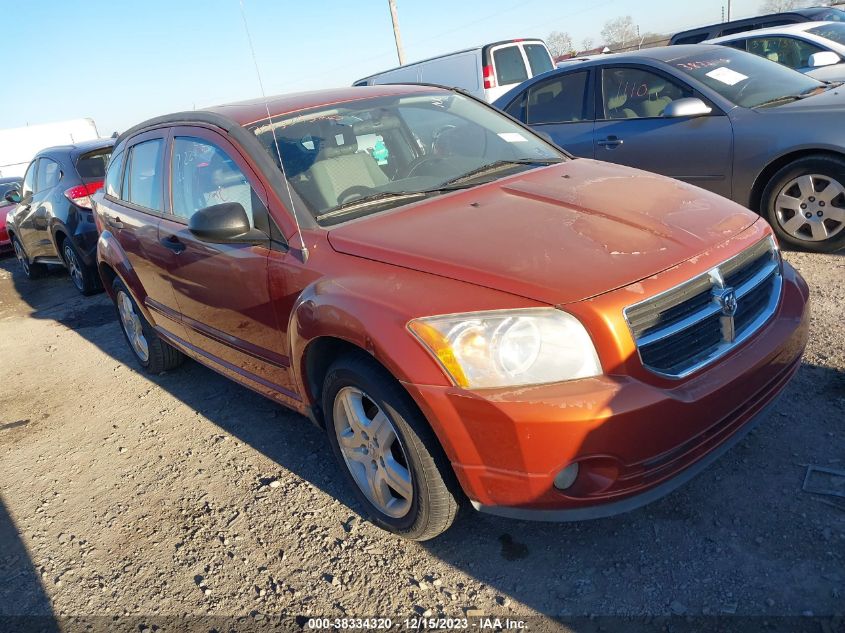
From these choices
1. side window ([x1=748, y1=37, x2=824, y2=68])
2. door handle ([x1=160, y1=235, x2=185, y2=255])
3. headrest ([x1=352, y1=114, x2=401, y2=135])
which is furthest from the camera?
side window ([x1=748, y1=37, x2=824, y2=68])

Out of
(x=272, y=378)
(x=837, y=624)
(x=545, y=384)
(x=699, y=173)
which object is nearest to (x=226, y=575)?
(x=272, y=378)

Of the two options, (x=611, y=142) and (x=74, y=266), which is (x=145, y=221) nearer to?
(x=611, y=142)

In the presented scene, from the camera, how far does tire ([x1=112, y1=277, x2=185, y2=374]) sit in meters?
4.70

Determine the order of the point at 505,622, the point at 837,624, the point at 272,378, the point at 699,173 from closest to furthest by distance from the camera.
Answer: the point at 837,624, the point at 505,622, the point at 272,378, the point at 699,173

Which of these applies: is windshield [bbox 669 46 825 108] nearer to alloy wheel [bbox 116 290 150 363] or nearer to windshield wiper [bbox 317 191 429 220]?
windshield wiper [bbox 317 191 429 220]

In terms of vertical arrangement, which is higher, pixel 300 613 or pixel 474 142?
pixel 474 142

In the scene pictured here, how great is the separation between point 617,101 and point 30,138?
3354 centimetres

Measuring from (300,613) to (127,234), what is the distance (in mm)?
2872

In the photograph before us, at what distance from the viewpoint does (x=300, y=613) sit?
7.82 feet

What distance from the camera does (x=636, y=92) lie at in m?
5.79

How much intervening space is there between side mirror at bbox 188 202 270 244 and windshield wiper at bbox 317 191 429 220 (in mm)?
305

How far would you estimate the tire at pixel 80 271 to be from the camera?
24.0ft

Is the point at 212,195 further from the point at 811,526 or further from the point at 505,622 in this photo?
the point at 811,526

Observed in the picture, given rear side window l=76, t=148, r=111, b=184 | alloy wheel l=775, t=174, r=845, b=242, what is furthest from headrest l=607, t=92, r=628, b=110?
rear side window l=76, t=148, r=111, b=184
